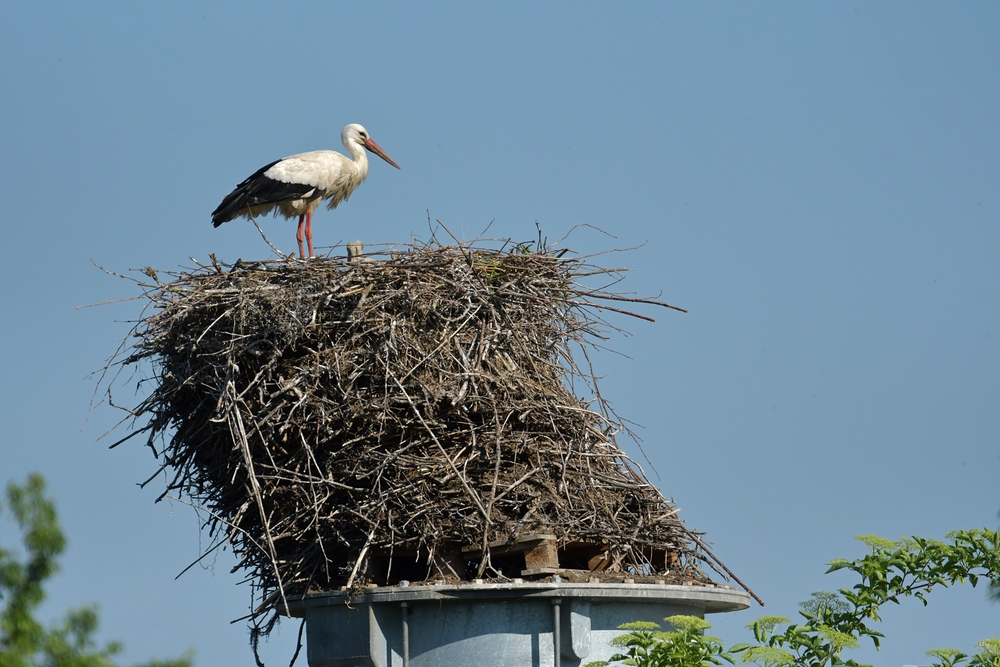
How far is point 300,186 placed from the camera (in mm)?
12289

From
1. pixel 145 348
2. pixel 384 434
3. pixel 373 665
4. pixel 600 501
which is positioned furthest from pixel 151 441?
pixel 600 501

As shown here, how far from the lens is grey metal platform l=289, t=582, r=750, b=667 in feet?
25.3

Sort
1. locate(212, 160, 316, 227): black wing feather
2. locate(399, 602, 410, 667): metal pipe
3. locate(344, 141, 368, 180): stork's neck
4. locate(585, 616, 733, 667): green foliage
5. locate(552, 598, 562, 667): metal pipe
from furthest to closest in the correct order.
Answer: locate(344, 141, 368, 180): stork's neck → locate(212, 160, 316, 227): black wing feather → locate(399, 602, 410, 667): metal pipe → locate(552, 598, 562, 667): metal pipe → locate(585, 616, 733, 667): green foliage

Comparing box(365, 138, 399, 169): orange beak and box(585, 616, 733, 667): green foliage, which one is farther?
box(365, 138, 399, 169): orange beak

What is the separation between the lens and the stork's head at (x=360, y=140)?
13.6 m

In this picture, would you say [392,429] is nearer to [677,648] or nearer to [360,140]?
[677,648]

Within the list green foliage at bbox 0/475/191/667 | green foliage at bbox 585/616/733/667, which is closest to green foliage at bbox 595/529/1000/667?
green foliage at bbox 585/616/733/667

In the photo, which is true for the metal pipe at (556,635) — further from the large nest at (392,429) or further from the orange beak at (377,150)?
the orange beak at (377,150)

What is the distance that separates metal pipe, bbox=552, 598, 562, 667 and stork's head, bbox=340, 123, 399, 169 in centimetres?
700

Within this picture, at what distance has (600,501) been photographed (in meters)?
8.59

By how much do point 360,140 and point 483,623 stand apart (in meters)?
7.25

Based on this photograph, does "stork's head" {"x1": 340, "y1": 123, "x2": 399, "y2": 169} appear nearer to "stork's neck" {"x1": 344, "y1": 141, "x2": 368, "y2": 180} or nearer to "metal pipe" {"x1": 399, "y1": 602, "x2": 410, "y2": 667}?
"stork's neck" {"x1": 344, "y1": 141, "x2": 368, "y2": 180}

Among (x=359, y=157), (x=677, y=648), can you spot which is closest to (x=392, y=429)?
(x=677, y=648)

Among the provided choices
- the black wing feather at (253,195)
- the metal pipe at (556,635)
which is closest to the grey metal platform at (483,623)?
the metal pipe at (556,635)
